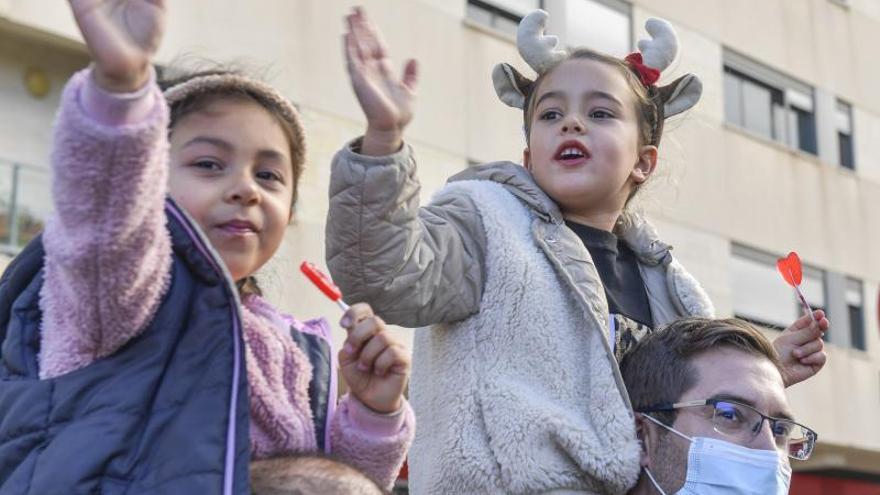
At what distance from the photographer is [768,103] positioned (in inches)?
670

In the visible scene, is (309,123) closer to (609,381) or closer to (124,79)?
(609,381)

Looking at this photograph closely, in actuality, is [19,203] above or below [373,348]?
above

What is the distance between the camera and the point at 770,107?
17.0m

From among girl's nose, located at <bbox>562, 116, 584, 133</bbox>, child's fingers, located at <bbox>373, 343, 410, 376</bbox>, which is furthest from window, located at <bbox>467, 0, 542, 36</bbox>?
child's fingers, located at <bbox>373, 343, 410, 376</bbox>

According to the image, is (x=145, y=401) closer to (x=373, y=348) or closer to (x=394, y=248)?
(x=373, y=348)

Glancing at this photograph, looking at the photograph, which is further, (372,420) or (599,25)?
(599,25)

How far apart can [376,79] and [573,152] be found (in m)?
0.91

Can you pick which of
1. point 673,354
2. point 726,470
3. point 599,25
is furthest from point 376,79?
point 599,25

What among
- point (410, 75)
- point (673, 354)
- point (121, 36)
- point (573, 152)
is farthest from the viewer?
point (573, 152)

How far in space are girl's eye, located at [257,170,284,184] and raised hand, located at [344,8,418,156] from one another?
0.18 m

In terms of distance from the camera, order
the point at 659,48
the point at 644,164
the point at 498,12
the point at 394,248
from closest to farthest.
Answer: the point at 394,248, the point at 644,164, the point at 659,48, the point at 498,12

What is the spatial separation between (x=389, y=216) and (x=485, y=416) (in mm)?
531

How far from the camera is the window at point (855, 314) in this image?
17.2 metres

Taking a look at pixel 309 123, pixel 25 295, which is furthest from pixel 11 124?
pixel 25 295
